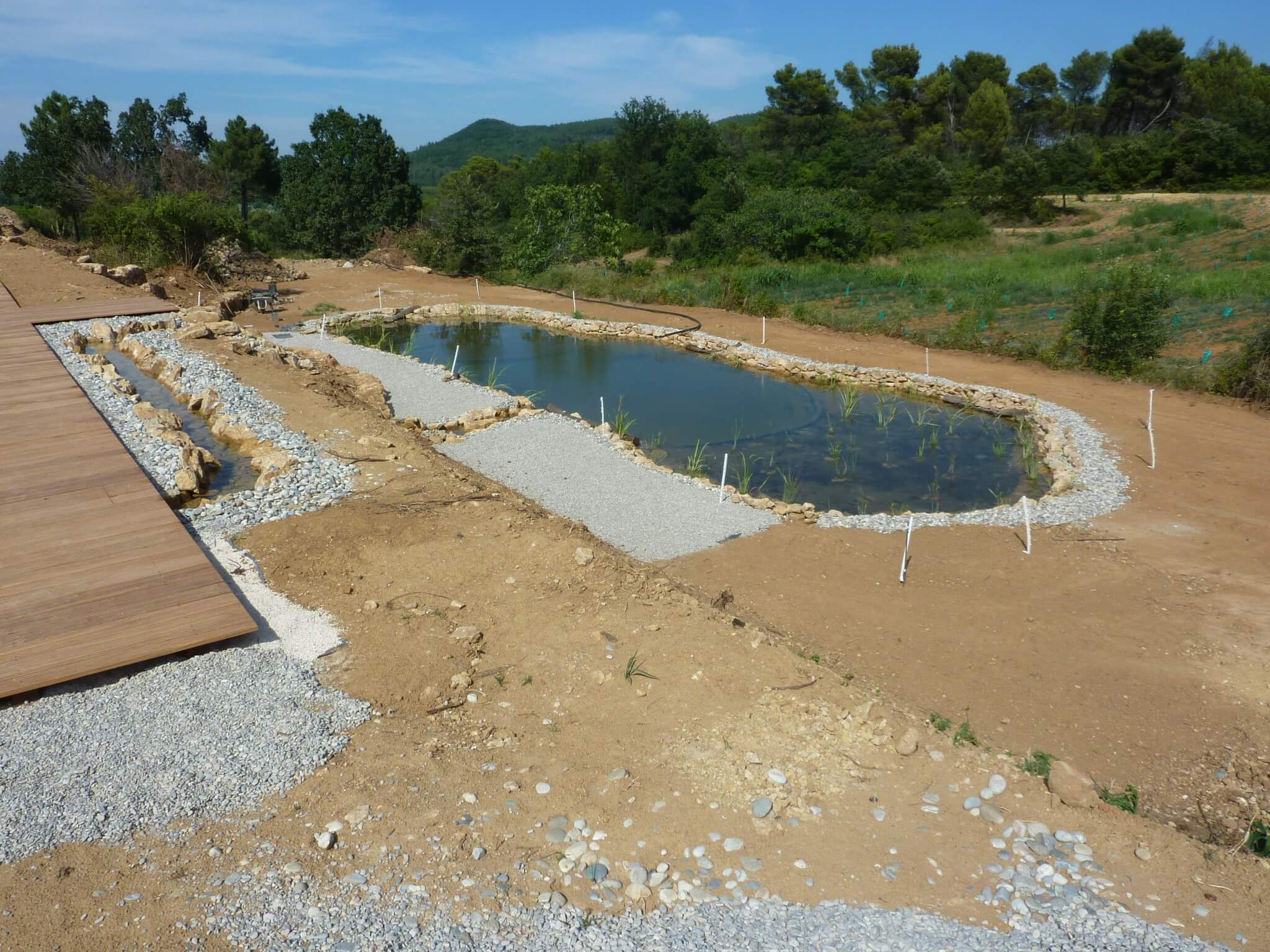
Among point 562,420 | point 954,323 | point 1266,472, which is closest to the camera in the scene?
point 1266,472

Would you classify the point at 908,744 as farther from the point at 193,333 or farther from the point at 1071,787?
the point at 193,333

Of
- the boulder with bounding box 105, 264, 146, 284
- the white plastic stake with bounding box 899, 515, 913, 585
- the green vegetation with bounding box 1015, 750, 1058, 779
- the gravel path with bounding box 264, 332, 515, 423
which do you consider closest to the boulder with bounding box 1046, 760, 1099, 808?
the green vegetation with bounding box 1015, 750, 1058, 779

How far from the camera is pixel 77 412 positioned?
10.1 meters

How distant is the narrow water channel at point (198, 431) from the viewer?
9.41 metres

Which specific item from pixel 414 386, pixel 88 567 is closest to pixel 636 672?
pixel 88 567

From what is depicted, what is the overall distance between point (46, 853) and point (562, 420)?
890 cm

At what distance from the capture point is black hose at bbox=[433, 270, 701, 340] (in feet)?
60.4

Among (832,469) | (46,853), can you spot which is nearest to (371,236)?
(832,469)

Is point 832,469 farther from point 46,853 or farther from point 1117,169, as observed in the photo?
point 1117,169

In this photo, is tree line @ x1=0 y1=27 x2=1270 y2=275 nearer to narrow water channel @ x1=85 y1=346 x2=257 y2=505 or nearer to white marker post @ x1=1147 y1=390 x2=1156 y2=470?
narrow water channel @ x1=85 y1=346 x2=257 y2=505

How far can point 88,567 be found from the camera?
637 cm

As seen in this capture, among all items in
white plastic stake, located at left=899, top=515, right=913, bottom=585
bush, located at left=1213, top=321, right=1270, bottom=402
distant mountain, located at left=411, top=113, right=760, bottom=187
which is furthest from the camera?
distant mountain, located at left=411, top=113, right=760, bottom=187

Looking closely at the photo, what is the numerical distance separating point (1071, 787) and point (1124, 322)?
11.8 metres

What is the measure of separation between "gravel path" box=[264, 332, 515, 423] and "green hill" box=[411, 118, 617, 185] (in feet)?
272
